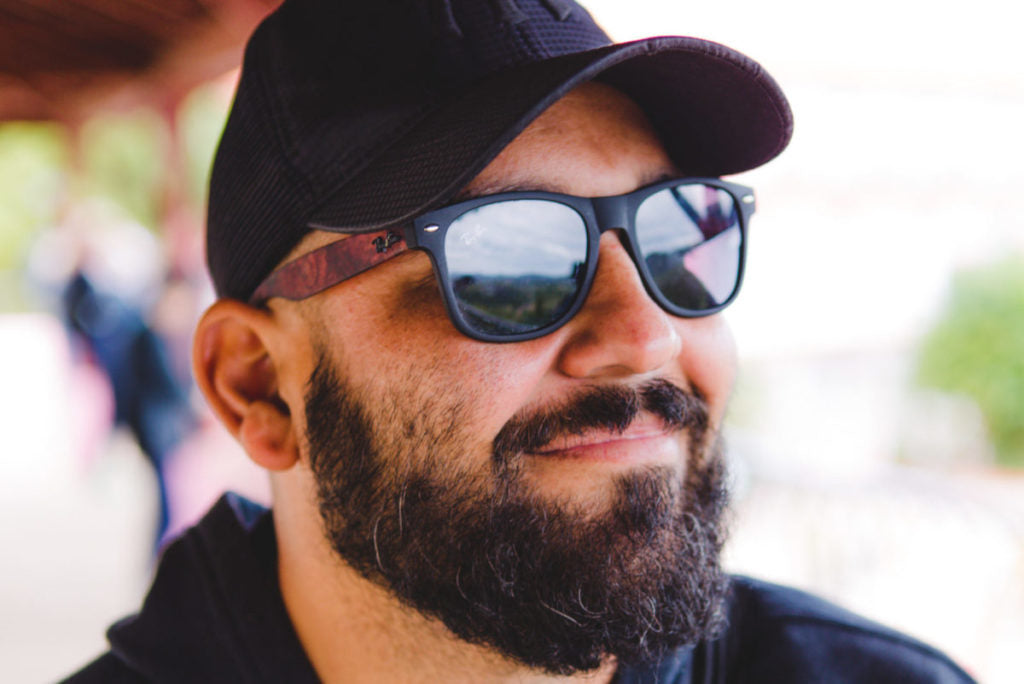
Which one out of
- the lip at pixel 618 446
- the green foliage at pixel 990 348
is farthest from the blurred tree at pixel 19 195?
the lip at pixel 618 446

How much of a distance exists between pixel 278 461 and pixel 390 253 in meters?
0.48

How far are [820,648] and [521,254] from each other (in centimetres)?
97

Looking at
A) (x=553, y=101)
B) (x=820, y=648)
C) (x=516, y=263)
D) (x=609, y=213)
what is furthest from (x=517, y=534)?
(x=820, y=648)

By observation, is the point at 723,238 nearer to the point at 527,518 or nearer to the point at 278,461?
the point at 527,518

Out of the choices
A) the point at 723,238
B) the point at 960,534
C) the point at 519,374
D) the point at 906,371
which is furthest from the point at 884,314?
the point at 519,374

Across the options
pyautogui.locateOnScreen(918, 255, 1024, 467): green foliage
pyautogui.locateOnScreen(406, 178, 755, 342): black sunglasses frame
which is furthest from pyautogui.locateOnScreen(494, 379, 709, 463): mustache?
pyautogui.locateOnScreen(918, 255, 1024, 467): green foliage

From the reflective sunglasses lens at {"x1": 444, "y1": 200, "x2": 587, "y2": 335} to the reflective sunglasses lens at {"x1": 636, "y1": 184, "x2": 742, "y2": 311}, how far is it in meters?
0.14

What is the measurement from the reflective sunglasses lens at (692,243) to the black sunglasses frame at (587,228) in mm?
16

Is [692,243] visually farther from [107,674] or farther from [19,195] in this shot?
[19,195]

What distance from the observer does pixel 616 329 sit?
1.10 meters

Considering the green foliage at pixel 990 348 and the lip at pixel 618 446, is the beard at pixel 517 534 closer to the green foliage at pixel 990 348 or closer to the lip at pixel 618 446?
the lip at pixel 618 446

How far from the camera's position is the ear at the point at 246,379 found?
1314mm

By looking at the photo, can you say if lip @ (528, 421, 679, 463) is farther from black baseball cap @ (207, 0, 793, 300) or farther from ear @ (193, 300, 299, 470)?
ear @ (193, 300, 299, 470)

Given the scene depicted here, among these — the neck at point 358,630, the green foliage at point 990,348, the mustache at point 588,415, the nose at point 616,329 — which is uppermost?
the nose at point 616,329
